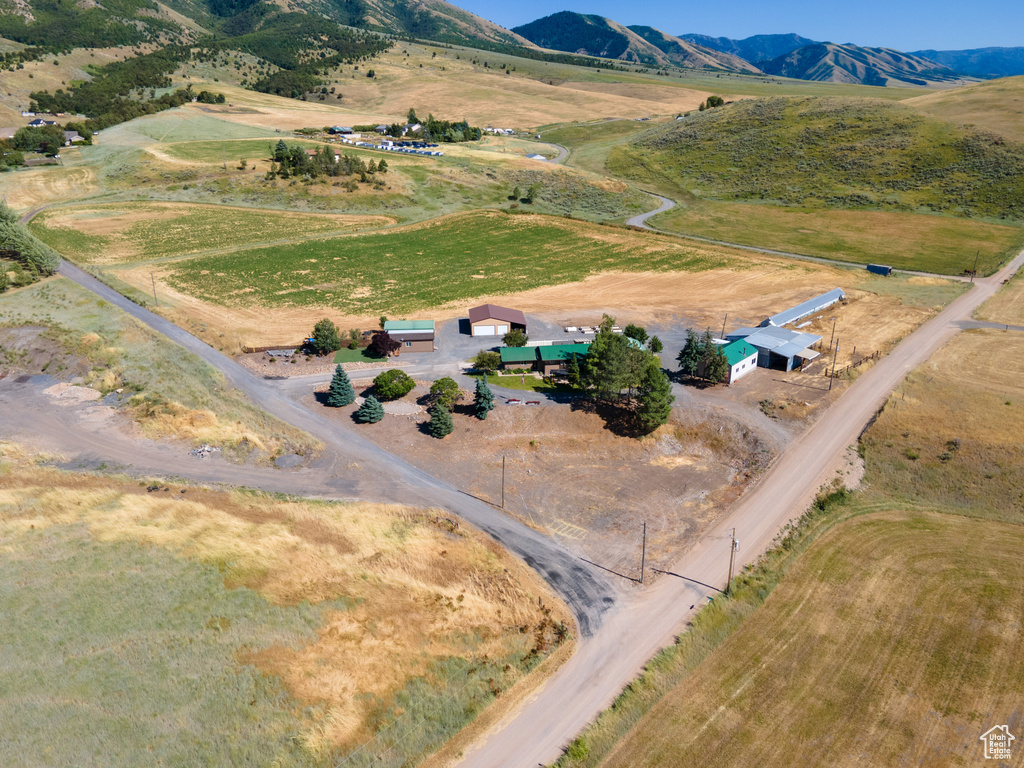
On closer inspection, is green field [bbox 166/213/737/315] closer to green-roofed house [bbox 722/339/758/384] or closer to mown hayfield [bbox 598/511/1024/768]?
green-roofed house [bbox 722/339/758/384]

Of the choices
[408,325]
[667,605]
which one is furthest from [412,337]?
[667,605]

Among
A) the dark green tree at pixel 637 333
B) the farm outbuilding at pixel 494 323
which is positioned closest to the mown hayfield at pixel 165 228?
the farm outbuilding at pixel 494 323

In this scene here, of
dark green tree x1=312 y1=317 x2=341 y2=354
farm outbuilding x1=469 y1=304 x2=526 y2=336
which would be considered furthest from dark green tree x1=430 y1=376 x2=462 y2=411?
dark green tree x1=312 y1=317 x2=341 y2=354

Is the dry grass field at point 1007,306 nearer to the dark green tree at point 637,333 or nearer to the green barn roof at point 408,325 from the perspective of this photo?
the dark green tree at point 637,333

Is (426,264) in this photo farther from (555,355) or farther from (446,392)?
(446,392)

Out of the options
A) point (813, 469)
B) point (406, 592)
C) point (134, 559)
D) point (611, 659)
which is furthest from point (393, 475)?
point (813, 469)
